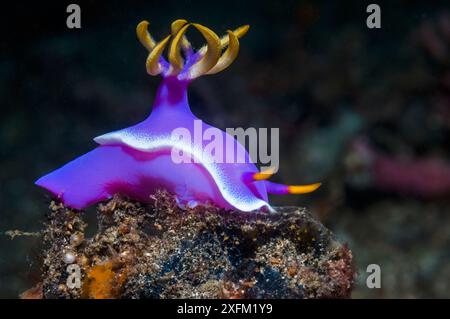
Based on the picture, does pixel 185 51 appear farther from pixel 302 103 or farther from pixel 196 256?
pixel 302 103

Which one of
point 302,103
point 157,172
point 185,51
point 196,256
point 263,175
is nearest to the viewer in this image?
point 196,256

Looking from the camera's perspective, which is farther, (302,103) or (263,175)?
(302,103)

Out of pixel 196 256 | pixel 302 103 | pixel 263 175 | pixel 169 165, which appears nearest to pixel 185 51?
pixel 169 165

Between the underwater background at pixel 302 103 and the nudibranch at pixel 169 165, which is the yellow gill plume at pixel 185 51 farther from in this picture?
the underwater background at pixel 302 103

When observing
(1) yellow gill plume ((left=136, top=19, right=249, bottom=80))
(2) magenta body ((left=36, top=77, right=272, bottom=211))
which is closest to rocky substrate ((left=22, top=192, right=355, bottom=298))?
(2) magenta body ((left=36, top=77, right=272, bottom=211))
